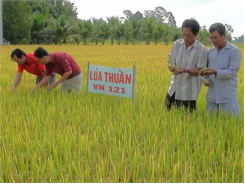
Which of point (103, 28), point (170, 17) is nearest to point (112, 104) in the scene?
point (103, 28)

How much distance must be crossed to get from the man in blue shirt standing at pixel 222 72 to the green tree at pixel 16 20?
24.0 meters

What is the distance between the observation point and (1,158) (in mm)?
1931

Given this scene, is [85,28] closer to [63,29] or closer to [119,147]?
[63,29]

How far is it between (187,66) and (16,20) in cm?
2493

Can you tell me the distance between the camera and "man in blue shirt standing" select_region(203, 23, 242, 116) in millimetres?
2468

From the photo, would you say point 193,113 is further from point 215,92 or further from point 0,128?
point 0,128

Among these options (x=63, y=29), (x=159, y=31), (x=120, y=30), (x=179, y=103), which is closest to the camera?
(x=179, y=103)

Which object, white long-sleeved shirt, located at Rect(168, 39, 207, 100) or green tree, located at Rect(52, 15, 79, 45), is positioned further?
green tree, located at Rect(52, 15, 79, 45)

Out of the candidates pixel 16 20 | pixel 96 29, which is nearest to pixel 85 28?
pixel 96 29

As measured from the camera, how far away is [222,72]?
248 centimetres

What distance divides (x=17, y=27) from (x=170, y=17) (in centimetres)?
2181

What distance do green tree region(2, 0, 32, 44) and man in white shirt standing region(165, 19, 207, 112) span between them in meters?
23.7

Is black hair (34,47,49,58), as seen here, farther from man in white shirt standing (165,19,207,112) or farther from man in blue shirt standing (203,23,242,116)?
man in blue shirt standing (203,23,242,116)

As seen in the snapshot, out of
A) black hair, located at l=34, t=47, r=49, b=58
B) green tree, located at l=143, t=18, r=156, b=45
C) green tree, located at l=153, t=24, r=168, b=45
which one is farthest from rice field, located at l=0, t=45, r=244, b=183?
green tree, located at l=153, t=24, r=168, b=45
